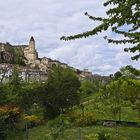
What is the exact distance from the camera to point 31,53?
155 meters

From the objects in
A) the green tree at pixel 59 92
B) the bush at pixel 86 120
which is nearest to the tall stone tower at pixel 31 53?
the green tree at pixel 59 92

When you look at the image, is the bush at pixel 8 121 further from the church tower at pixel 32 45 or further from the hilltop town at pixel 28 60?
the church tower at pixel 32 45

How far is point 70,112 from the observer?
2174 inches

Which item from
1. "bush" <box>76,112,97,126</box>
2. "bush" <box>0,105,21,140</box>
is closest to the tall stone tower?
"bush" <box>76,112,97,126</box>

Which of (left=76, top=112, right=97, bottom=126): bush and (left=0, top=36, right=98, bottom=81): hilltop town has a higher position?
(left=0, top=36, right=98, bottom=81): hilltop town

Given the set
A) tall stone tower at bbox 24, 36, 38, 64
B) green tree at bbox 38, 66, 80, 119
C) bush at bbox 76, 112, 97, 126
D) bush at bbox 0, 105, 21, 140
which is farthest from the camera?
tall stone tower at bbox 24, 36, 38, 64

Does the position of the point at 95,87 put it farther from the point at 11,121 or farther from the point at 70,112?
the point at 11,121

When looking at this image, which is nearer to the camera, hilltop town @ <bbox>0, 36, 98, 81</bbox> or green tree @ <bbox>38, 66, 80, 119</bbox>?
green tree @ <bbox>38, 66, 80, 119</bbox>

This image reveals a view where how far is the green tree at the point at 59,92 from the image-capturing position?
183ft

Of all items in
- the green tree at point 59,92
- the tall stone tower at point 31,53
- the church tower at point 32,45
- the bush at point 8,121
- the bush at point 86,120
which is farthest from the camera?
the church tower at point 32,45

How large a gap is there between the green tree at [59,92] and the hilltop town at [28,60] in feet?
189

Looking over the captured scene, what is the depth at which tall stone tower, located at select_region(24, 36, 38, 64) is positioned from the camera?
154 m

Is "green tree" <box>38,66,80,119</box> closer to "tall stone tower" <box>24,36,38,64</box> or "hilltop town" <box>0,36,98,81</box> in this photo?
"hilltop town" <box>0,36,98,81</box>

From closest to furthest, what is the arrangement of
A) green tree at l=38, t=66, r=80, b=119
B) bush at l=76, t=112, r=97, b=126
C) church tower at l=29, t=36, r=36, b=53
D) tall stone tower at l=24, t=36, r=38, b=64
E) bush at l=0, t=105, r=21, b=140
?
bush at l=0, t=105, r=21, b=140 → bush at l=76, t=112, r=97, b=126 → green tree at l=38, t=66, r=80, b=119 → tall stone tower at l=24, t=36, r=38, b=64 → church tower at l=29, t=36, r=36, b=53
